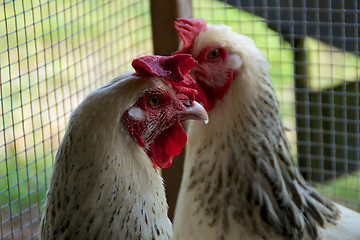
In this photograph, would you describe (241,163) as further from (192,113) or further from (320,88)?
(320,88)

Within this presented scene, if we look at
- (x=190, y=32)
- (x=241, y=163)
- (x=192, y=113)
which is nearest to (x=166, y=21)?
(x=190, y=32)

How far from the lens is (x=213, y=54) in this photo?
2.18m

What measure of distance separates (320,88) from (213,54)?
1801 mm

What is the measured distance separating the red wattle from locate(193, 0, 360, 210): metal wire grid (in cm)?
180

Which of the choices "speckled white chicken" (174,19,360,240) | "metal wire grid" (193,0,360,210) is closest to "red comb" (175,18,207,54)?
"speckled white chicken" (174,19,360,240)

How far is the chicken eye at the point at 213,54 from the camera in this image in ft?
7.11

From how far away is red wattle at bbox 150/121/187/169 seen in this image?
174 cm

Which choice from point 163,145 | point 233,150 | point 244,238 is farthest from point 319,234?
point 163,145

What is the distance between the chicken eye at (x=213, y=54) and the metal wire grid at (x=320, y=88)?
1298mm

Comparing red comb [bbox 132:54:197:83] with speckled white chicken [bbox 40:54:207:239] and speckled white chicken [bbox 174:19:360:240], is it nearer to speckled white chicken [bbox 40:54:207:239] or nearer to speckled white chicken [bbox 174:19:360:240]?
speckled white chicken [bbox 40:54:207:239]

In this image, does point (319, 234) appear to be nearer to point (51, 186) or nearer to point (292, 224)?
Result: point (292, 224)

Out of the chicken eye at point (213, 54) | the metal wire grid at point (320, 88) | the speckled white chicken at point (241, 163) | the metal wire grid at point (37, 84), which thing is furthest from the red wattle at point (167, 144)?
the metal wire grid at point (320, 88)

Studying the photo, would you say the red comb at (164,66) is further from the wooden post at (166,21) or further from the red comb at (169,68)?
the wooden post at (166,21)

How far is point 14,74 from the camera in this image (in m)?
3.83
